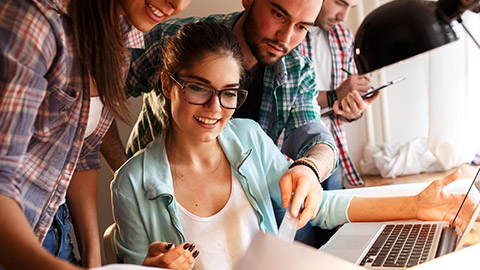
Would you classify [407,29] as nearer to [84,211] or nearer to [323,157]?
[323,157]

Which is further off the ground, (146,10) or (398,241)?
(146,10)

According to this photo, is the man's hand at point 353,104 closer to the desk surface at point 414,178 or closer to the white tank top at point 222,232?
the white tank top at point 222,232

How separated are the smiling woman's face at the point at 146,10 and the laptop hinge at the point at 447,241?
690 millimetres

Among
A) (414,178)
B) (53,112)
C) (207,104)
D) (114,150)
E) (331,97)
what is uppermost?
(53,112)

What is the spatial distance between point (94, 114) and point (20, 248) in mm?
427

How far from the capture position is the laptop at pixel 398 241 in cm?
95

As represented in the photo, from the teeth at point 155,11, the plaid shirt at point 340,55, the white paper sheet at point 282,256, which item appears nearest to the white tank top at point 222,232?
the teeth at point 155,11

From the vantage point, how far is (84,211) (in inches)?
50.9

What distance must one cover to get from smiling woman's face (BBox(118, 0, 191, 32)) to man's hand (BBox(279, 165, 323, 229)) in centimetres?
46

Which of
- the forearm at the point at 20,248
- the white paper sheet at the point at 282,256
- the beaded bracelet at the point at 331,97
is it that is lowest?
the beaded bracelet at the point at 331,97

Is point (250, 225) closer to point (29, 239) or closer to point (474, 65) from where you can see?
point (29, 239)

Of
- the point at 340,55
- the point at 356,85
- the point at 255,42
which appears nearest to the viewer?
the point at 255,42

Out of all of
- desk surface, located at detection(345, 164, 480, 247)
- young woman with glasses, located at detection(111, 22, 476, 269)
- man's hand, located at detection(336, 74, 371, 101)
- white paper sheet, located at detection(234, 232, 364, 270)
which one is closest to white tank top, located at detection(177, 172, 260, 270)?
young woman with glasses, located at detection(111, 22, 476, 269)

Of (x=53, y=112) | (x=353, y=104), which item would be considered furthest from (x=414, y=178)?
(x=53, y=112)
